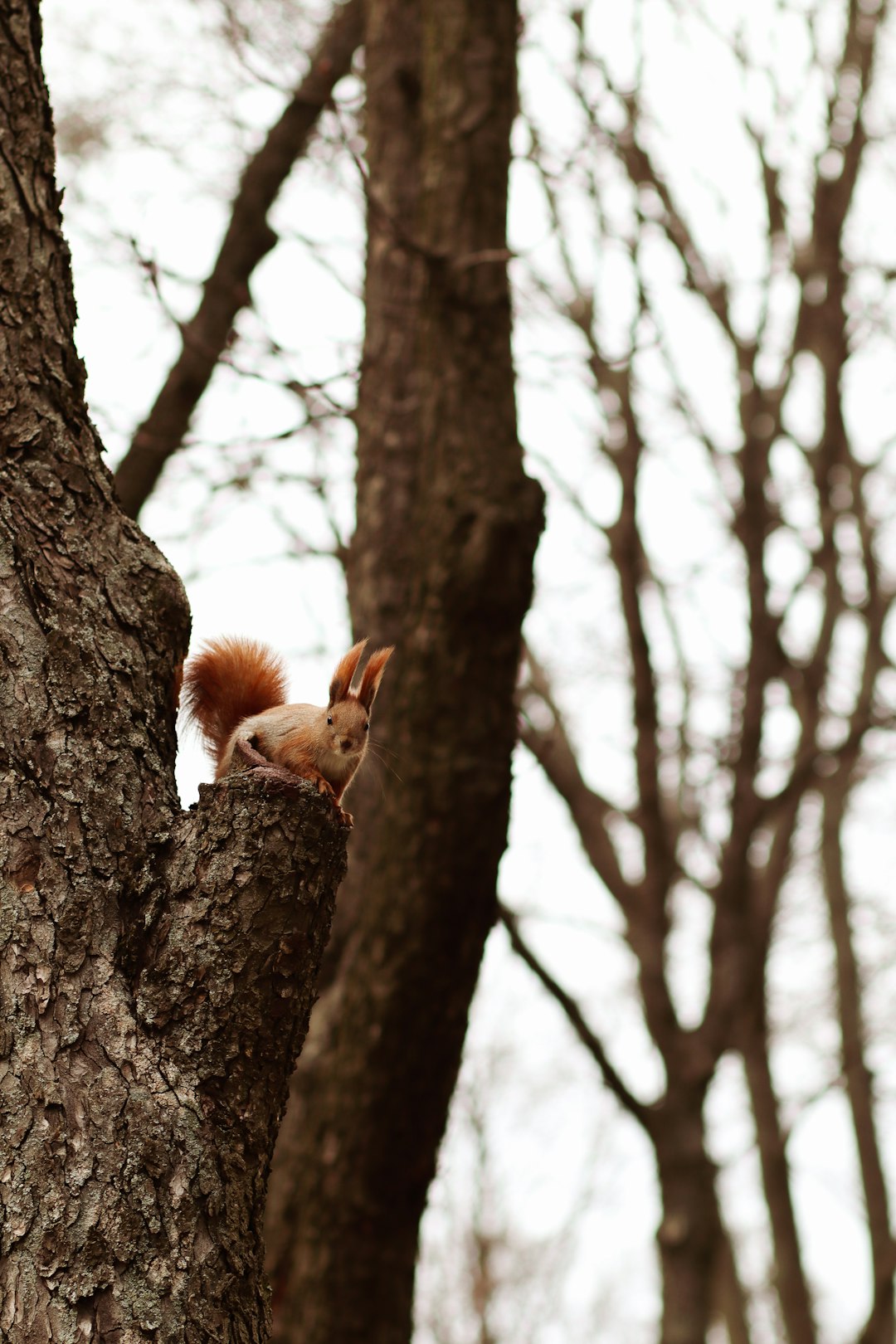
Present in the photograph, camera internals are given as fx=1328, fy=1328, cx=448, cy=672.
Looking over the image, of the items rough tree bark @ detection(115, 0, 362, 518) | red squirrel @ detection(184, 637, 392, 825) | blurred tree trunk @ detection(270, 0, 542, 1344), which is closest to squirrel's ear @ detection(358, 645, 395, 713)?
red squirrel @ detection(184, 637, 392, 825)

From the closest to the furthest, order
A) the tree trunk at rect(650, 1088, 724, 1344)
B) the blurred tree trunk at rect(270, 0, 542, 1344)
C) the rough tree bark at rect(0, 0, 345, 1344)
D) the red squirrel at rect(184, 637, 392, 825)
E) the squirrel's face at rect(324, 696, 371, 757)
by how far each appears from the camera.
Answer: the rough tree bark at rect(0, 0, 345, 1344), the red squirrel at rect(184, 637, 392, 825), the squirrel's face at rect(324, 696, 371, 757), the blurred tree trunk at rect(270, 0, 542, 1344), the tree trunk at rect(650, 1088, 724, 1344)

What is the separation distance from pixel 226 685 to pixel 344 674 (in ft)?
0.64

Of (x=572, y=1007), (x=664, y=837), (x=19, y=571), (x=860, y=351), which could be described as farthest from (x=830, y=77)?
(x=19, y=571)

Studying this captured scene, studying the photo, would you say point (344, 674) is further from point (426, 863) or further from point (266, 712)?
point (426, 863)

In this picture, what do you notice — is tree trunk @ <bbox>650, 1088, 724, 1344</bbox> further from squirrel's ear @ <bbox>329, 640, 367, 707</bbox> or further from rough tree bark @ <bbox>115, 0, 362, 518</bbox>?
squirrel's ear @ <bbox>329, 640, 367, 707</bbox>

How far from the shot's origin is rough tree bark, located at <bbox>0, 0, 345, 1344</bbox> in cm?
130

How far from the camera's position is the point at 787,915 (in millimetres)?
7719

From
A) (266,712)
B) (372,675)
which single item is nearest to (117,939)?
(266,712)

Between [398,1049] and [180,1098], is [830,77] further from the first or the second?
[180,1098]

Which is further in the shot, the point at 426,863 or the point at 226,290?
the point at 226,290

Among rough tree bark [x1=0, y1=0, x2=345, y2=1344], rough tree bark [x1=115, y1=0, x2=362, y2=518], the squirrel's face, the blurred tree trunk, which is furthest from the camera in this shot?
rough tree bark [x1=115, y1=0, x2=362, y2=518]

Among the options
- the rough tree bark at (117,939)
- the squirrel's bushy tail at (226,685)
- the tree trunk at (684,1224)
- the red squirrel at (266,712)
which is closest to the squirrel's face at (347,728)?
the red squirrel at (266,712)

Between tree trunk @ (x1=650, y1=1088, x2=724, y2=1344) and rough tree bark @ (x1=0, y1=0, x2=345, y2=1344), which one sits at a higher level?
tree trunk @ (x1=650, y1=1088, x2=724, y2=1344)

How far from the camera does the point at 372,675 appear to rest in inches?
91.5
